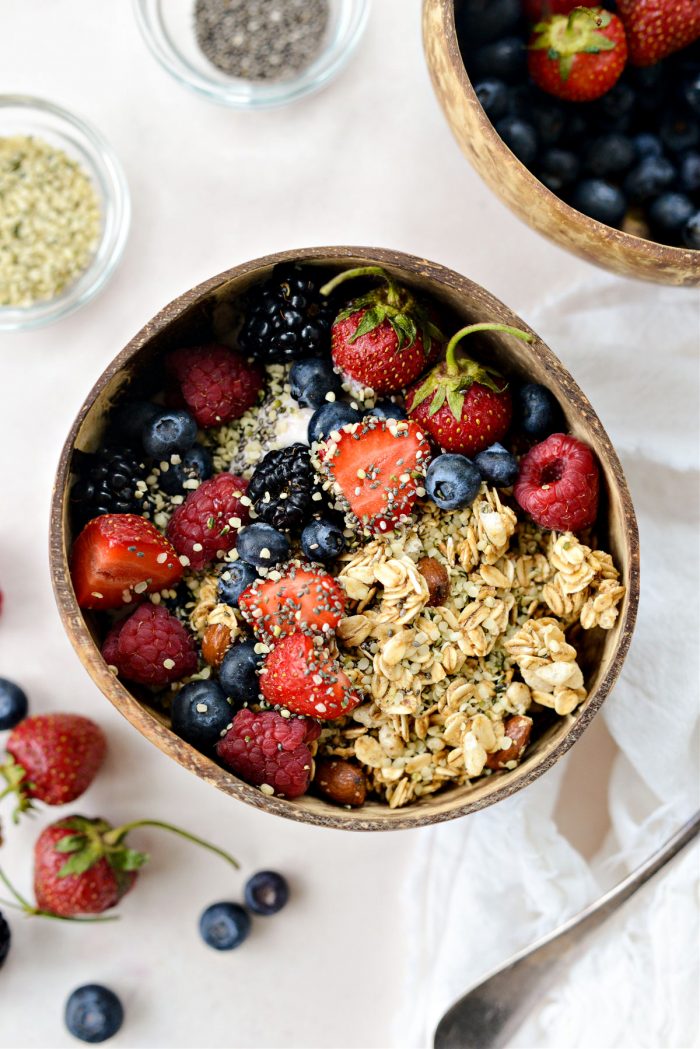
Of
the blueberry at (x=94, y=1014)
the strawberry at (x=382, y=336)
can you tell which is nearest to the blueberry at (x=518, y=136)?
the strawberry at (x=382, y=336)

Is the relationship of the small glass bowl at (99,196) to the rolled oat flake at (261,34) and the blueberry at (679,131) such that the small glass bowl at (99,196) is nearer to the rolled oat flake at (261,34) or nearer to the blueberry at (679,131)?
the rolled oat flake at (261,34)

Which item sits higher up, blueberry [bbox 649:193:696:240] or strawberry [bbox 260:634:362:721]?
blueberry [bbox 649:193:696:240]

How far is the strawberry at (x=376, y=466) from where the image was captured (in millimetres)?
1057

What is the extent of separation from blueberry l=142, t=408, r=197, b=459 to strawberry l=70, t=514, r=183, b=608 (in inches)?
3.1

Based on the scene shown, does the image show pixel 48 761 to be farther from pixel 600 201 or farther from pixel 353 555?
pixel 600 201

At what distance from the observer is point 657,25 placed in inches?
46.6

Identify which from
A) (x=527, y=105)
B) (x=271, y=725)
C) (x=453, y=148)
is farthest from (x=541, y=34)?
(x=271, y=725)

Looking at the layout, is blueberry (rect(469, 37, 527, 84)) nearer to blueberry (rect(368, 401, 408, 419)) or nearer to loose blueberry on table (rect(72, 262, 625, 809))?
loose blueberry on table (rect(72, 262, 625, 809))

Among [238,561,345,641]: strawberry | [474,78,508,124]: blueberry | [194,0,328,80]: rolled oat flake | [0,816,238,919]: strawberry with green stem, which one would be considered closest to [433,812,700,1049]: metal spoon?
[0,816,238,919]: strawberry with green stem

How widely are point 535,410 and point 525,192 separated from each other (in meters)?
0.23

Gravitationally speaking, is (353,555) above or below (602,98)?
below

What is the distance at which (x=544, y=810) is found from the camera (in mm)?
1350

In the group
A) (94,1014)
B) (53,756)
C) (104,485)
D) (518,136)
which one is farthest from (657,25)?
(94,1014)

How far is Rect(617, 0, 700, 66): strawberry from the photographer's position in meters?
1.17
